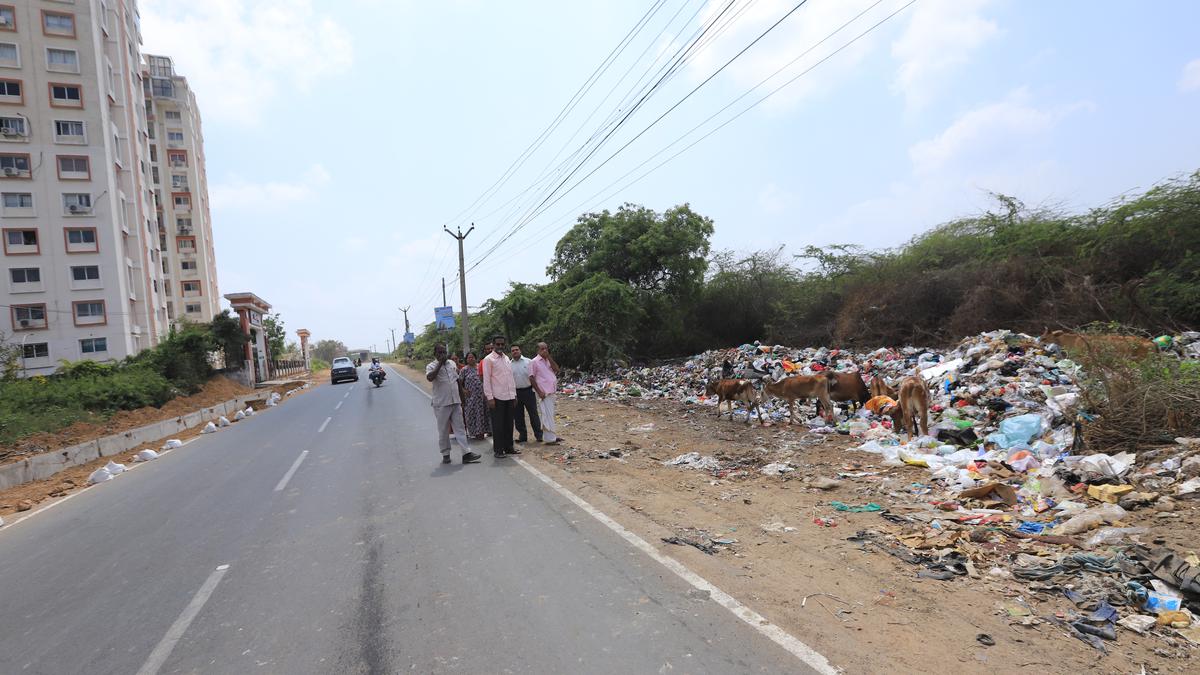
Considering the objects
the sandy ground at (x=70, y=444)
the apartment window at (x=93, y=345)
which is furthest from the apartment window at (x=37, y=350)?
the sandy ground at (x=70, y=444)

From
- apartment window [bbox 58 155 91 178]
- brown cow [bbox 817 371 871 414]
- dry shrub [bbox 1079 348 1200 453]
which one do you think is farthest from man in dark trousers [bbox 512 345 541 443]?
apartment window [bbox 58 155 91 178]

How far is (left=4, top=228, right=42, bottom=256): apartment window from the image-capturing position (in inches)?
1602

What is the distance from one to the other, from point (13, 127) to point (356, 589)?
55.1 metres

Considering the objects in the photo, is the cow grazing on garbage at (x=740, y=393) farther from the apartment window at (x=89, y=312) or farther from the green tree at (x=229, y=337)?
the apartment window at (x=89, y=312)

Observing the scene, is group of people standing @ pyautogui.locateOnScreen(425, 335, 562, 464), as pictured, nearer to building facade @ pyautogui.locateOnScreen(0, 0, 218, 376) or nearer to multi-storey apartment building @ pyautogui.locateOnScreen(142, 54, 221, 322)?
building facade @ pyautogui.locateOnScreen(0, 0, 218, 376)

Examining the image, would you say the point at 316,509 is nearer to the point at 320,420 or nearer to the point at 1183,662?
the point at 1183,662

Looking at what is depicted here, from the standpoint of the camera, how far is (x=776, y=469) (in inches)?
310

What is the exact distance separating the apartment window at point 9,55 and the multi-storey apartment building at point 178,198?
26764 millimetres

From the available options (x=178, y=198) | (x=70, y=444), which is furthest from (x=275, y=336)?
(x=70, y=444)

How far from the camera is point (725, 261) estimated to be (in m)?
27.3

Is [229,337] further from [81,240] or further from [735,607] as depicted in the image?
[735,607]

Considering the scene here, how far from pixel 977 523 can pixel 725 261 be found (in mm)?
22665

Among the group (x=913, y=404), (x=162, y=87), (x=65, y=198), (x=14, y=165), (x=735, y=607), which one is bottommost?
(x=735, y=607)

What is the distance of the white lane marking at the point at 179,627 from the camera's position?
3631 millimetres
